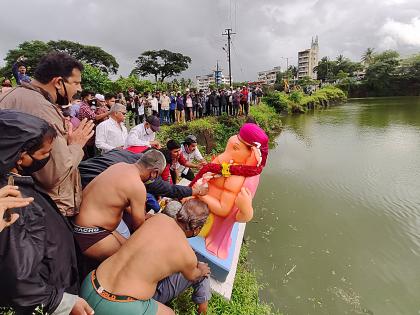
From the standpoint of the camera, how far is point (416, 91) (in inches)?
1576

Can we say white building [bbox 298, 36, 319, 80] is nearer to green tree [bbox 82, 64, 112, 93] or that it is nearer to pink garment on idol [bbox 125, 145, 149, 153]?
green tree [bbox 82, 64, 112, 93]

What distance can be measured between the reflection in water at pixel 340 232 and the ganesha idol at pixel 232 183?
1423mm

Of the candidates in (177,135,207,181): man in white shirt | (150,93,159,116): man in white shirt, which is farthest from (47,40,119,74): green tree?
(177,135,207,181): man in white shirt

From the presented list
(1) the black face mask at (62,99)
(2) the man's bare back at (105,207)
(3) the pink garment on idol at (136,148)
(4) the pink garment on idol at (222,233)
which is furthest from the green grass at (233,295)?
(3) the pink garment on idol at (136,148)

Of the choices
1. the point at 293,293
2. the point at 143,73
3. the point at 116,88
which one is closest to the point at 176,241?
the point at 293,293

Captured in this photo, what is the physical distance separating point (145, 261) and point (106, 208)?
53 centimetres

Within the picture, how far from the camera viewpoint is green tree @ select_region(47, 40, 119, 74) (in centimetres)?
3665

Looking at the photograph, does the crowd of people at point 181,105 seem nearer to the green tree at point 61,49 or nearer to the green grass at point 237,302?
the green grass at point 237,302

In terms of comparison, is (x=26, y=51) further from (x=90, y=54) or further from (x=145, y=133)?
(x=145, y=133)

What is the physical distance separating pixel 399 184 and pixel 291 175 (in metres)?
2.89

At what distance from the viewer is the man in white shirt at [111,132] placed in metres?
3.95

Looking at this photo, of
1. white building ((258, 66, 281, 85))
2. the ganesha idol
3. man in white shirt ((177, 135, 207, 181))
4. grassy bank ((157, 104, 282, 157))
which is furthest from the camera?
white building ((258, 66, 281, 85))

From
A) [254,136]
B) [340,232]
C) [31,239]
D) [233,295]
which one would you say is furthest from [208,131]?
[31,239]

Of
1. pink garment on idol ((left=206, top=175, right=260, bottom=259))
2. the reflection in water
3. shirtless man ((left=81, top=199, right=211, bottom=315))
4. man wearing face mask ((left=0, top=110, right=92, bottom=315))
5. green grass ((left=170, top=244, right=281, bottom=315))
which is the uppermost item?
man wearing face mask ((left=0, top=110, right=92, bottom=315))
